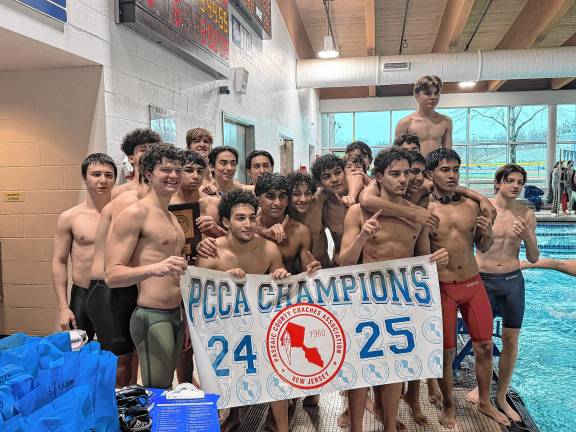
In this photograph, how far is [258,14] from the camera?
7.62 meters

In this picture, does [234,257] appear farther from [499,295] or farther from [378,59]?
[378,59]

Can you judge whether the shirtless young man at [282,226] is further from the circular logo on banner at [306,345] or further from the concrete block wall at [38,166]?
the concrete block wall at [38,166]

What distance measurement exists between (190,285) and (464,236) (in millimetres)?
1727

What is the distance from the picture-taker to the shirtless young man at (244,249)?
265cm

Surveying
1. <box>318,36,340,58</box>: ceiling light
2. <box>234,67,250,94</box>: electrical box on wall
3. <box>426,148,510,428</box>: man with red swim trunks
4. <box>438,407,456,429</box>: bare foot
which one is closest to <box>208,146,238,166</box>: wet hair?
<box>426,148,510,428</box>: man with red swim trunks

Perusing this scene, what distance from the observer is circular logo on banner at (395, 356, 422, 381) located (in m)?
2.73

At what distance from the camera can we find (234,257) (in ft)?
8.88

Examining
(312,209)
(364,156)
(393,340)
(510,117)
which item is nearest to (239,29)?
(364,156)

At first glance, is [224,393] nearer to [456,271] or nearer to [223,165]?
Result: [456,271]

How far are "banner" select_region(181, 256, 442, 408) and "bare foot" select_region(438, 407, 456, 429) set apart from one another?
58cm

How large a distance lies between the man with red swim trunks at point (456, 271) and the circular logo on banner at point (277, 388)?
1.08m

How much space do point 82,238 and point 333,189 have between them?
5.35 feet

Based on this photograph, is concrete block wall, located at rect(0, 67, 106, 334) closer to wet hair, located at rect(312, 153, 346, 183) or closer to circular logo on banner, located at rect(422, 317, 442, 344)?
wet hair, located at rect(312, 153, 346, 183)

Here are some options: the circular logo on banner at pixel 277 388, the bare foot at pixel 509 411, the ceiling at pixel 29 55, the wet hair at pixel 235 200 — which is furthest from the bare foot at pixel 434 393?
the ceiling at pixel 29 55
